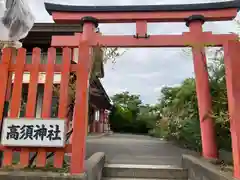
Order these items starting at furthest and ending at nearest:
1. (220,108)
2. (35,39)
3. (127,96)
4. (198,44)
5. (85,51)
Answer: (127,96), (35,39), (198,44), (220,108), (85,51)

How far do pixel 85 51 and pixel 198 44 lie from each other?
3.02 m

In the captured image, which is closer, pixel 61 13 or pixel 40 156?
pixel 40 156

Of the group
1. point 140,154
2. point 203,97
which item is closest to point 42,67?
point 203,97

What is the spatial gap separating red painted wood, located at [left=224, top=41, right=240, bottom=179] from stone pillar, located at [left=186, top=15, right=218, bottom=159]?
154cm

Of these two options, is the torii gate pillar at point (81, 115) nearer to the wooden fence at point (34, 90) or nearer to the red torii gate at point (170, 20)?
the wooden fence at point (34, 90)

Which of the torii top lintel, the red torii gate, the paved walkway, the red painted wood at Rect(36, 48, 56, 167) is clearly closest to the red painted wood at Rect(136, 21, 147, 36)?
the red torii gate

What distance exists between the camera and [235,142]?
3.10 m

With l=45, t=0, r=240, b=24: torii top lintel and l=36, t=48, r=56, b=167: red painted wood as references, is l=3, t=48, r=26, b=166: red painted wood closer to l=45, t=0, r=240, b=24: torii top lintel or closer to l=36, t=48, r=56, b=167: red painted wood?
l=36, t=48, r=56, b=167: red painted wood

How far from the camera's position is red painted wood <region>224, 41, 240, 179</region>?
10.1 feet

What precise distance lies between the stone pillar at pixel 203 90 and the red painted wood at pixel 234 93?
1537 mm

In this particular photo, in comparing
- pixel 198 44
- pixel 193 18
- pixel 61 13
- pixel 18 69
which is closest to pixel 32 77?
pixel 18 69

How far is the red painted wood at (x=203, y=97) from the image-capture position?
488cm

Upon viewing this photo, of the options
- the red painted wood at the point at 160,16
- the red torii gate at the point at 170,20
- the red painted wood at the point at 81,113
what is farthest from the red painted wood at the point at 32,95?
the red painted wood at the point at 160,16

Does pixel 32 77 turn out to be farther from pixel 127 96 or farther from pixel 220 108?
pixel 127 96
